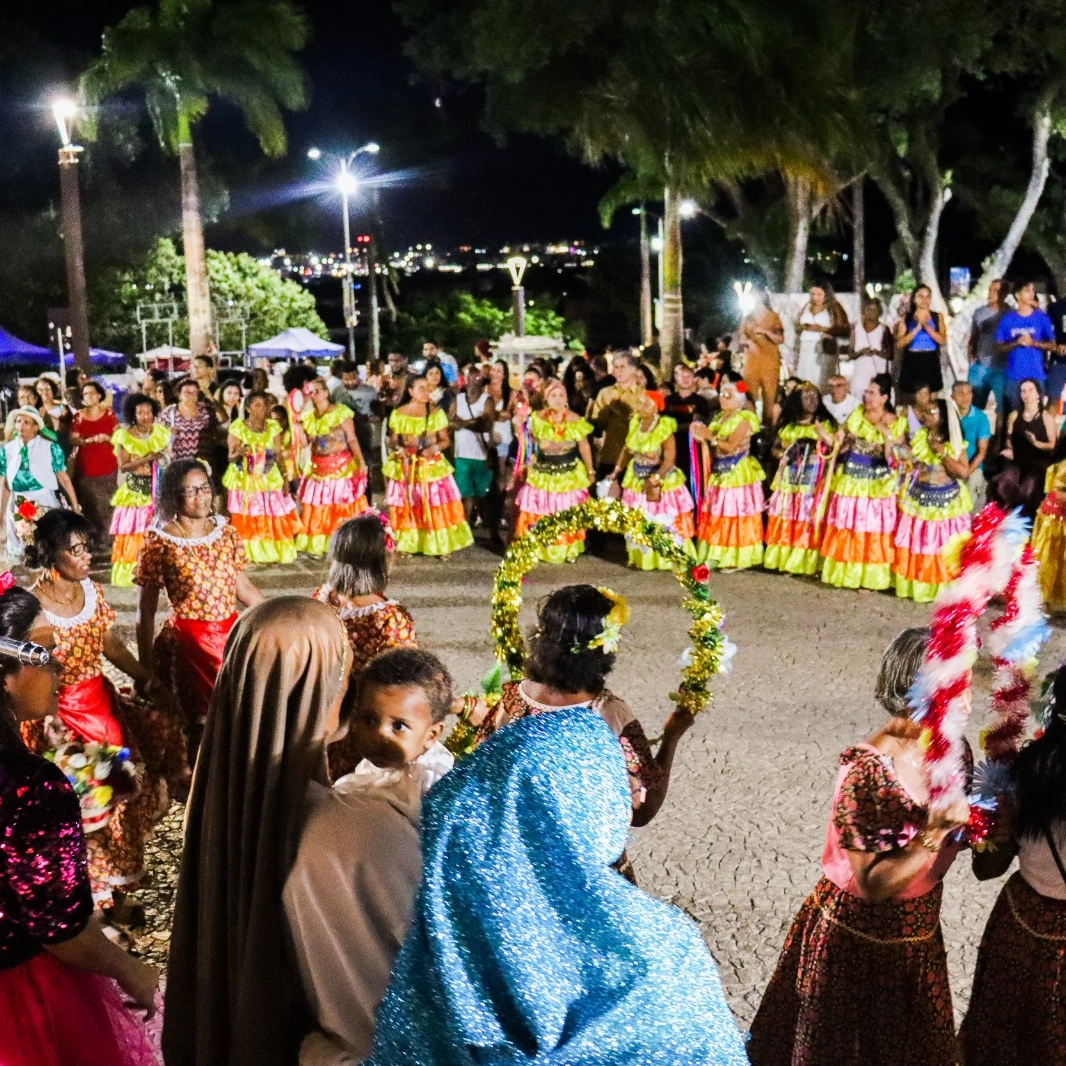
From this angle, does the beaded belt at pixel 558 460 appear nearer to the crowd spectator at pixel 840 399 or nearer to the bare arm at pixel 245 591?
the crowd spectator at pixel 840 399

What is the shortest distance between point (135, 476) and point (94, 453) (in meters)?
1.62

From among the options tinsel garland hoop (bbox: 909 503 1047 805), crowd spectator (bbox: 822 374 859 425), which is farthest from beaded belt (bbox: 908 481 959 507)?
tinsel garland hoop (bbox: 909 503 1047 805)

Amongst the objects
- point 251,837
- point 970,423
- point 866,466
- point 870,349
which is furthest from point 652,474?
point 251,837

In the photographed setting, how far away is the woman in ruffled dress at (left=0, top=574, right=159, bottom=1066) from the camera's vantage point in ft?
9.07

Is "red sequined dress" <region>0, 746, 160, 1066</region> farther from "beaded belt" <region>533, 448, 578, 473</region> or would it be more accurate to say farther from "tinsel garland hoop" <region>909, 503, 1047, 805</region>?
"beaded belt" <region>533, 448, 578, 473</region>

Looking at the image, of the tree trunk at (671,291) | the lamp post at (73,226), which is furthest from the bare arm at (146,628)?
the tree trunk at (671,291)

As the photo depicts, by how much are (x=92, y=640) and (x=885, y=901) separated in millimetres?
3411

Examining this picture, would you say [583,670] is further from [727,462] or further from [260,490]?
[260,490]

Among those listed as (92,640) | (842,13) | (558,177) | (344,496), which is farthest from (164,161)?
(558,177)

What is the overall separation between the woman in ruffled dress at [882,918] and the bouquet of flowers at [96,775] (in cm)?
215

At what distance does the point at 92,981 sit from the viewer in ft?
10.1

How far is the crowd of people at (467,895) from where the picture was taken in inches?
69.6

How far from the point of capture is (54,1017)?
2.95 meters

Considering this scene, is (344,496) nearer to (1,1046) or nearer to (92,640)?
(92,640)
